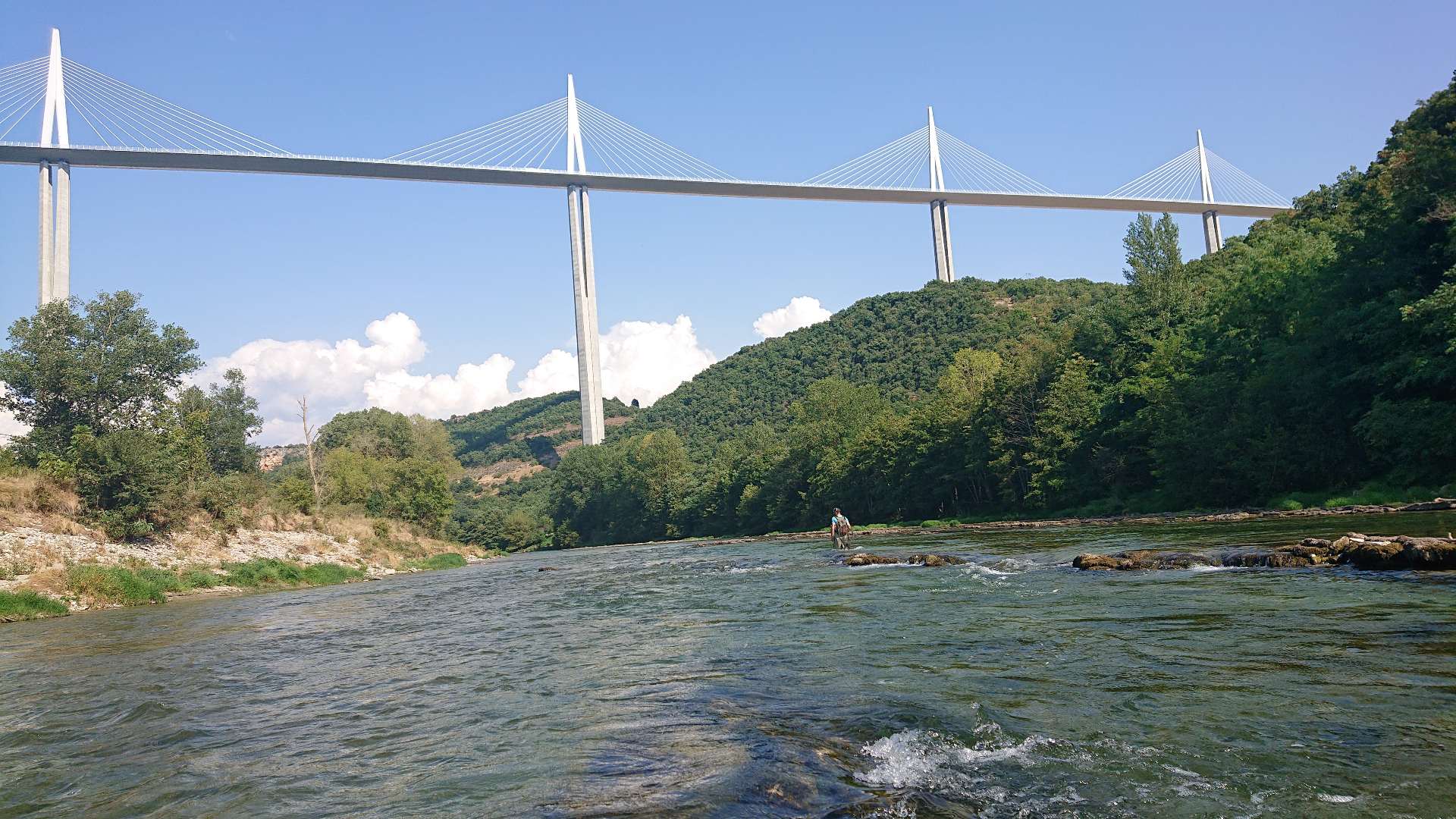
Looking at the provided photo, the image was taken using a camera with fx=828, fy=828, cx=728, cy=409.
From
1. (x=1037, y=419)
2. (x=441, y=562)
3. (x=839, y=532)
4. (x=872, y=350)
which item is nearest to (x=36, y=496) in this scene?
(x=441, y=562)

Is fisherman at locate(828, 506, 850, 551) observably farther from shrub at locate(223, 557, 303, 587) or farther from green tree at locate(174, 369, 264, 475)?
green tree at locate(174, 369, 264, 475)

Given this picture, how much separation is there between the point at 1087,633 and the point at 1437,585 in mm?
4722

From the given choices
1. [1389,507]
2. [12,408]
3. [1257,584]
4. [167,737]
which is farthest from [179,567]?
[1389,507]

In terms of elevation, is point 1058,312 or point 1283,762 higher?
point 1058,312

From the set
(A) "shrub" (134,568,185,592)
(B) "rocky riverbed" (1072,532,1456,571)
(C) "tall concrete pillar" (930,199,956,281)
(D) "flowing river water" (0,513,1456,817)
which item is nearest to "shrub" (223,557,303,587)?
(A) "shrub" (134,568,185,592)

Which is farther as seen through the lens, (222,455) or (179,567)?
(222,455)

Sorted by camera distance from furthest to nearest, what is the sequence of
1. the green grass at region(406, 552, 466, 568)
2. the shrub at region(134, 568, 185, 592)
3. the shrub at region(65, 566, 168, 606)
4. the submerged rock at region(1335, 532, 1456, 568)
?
the green grass at region(406, 552, 466, 568), the shrub at region(134, 568, 185, 592), the shrub at region(65, 566, 168, 606), the submerged rock at region(1335, 532, 1456, 568)

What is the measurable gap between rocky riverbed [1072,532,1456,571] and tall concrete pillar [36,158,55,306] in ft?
212

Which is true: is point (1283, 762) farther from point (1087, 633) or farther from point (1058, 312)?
point (1058, 312)

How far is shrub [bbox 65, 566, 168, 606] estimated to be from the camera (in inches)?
910

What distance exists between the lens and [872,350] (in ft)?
351

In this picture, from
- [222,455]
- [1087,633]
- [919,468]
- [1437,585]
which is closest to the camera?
[1087,633]

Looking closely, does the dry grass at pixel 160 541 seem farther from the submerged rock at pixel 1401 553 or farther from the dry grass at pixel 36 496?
the submerged rock at pixel 1401 553

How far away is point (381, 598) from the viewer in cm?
2431
